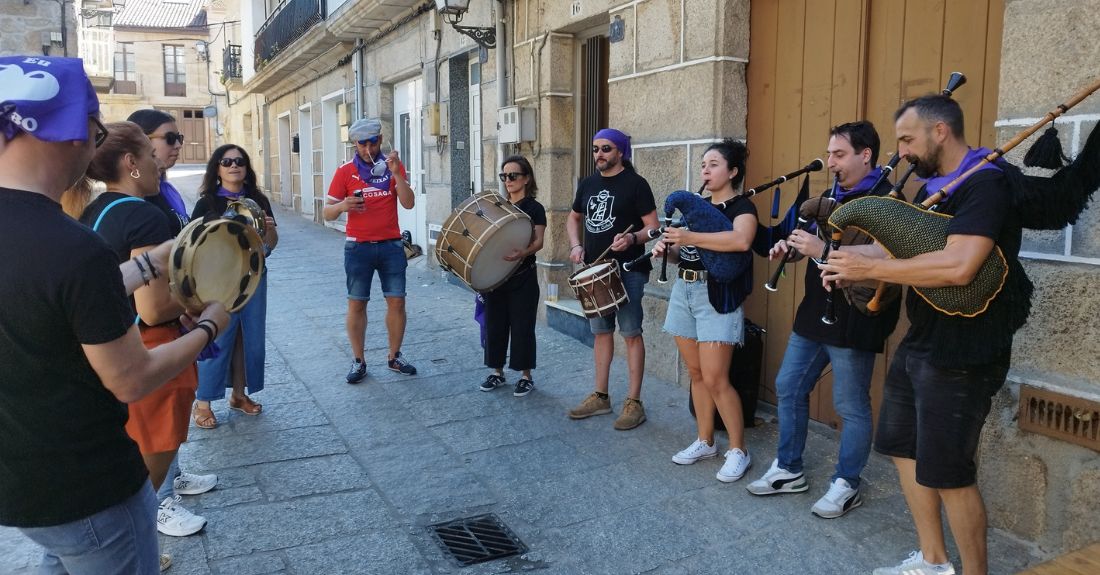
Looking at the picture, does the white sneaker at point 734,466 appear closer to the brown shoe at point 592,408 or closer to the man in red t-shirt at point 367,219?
the brown shoe at point 592,408

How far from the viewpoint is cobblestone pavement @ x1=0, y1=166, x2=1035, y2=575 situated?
3127mm

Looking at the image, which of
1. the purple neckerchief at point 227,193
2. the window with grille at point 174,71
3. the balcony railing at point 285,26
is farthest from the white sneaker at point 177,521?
the window with grille at point 174,71

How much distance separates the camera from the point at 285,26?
1706 cm

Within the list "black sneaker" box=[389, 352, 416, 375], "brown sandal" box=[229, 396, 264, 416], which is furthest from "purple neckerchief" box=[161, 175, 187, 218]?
"black sneaker" box=[389, 352, 416, 375]

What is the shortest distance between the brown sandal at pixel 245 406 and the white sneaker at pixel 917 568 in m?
3.60

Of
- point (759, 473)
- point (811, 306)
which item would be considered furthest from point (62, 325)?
point (759, 473)

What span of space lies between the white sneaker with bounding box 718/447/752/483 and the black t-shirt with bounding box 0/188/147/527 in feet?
9.00

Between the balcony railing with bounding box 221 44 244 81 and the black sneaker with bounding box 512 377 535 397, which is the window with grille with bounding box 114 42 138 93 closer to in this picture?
the balcony railing with bounding box 221 44 244 81

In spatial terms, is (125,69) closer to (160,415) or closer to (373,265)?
(373,265)

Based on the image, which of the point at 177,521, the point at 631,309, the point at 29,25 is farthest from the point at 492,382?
the point at 29,25

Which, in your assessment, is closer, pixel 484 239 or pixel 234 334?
pixel 234 334

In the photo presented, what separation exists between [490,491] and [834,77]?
9.16 feet

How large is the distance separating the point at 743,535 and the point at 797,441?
0.60 meters

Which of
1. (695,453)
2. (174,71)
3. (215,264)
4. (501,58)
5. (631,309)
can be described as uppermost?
Result: (174,71)
